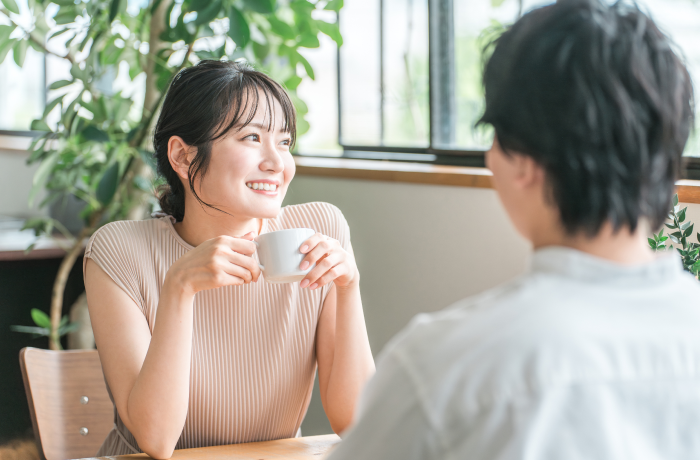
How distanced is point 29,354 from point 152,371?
0.35m

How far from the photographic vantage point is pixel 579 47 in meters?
0.52

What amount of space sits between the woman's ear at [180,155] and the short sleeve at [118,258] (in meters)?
0.16

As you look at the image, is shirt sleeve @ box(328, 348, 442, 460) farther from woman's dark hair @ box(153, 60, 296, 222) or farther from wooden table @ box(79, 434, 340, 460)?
woman's dark hair @ box(153, 60, 296, 222)

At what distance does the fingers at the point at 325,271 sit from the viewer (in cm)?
108

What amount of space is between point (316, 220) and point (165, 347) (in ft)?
1.56

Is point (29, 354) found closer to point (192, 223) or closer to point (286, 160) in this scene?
point (192, 223)

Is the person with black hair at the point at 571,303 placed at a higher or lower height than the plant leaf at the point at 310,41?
lower

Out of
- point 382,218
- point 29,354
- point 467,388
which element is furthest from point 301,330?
point 467,388

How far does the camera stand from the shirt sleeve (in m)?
0.50

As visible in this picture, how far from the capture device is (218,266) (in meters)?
1.07

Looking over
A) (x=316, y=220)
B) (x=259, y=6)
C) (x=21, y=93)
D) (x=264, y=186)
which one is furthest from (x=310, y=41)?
(x=21, y=93)

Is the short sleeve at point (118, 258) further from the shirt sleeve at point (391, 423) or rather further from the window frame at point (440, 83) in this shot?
the window frame at point (440, 83)

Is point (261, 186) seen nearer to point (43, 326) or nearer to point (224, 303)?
point (224, 303)

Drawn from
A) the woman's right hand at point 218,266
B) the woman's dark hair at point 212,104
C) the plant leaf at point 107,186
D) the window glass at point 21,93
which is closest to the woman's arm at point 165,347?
the woman's right hand at point 218,266
